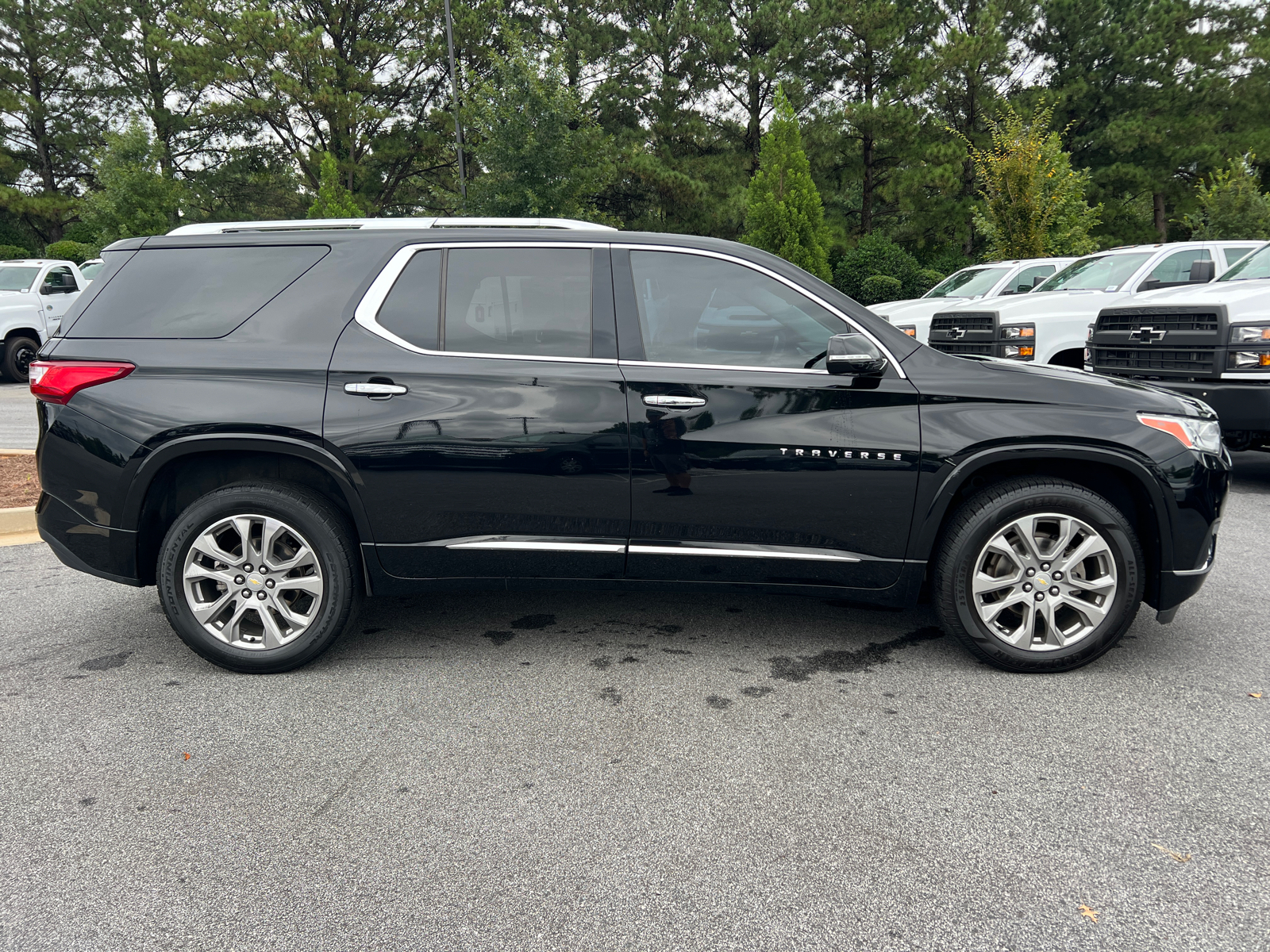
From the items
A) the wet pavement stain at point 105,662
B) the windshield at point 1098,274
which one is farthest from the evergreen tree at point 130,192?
the wet pavement stain at point 105,662

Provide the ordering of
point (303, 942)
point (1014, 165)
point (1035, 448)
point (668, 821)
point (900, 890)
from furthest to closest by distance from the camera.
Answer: point (1014, 165) < point (1035, 448) < point (668, 821) < point (900, 890) < point (303, 942)

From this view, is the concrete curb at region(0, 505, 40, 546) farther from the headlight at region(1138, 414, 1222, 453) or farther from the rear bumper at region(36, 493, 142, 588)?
the headlight at region(1138, 414, 1222, 453)

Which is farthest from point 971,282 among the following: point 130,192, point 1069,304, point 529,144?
point 130,192

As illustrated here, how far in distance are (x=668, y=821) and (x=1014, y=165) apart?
61.3ft

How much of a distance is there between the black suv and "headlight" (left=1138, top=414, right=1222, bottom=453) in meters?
0.01

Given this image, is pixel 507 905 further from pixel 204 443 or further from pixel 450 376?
pixel 204 443

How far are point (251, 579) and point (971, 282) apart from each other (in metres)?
13.1

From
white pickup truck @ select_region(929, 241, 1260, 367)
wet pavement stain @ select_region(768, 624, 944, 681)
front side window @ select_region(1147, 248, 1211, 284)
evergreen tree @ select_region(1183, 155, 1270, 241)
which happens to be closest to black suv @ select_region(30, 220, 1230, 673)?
wet pavement stain @ select_region(768, 624, 944, 681)

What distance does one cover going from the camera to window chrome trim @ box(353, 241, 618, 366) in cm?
377

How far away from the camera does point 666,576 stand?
382cm

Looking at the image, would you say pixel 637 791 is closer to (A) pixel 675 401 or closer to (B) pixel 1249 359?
(A) pixel 675 401

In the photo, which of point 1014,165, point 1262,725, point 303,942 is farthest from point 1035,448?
point 1014,165

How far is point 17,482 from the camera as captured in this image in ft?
23.8

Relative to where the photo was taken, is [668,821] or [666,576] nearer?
[668,821]
